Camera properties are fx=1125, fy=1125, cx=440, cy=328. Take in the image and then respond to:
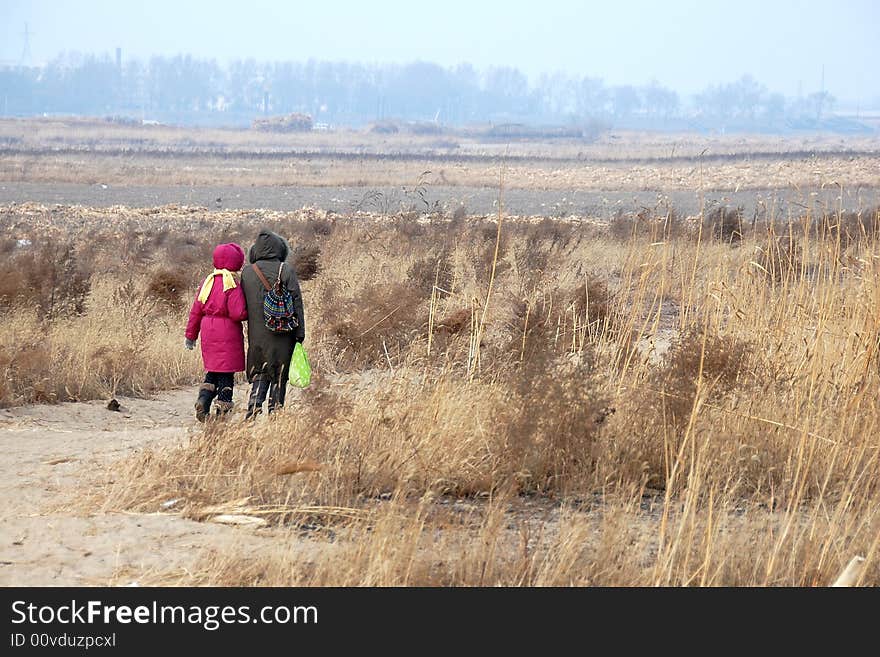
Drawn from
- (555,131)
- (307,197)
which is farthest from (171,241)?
(555,131)

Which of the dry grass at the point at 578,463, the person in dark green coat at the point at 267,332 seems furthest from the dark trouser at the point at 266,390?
the dry grass at the point at 578,463

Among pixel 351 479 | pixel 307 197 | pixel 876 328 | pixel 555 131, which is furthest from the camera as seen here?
pixel 555 131

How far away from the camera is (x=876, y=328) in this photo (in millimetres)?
6121

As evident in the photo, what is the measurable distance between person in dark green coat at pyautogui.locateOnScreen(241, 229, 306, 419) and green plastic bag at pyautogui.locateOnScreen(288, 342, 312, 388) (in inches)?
2.3

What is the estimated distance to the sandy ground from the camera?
4.54 meters

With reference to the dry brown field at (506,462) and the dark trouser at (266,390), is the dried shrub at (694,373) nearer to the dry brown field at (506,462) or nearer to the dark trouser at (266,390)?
the dry brown field at (506,462)

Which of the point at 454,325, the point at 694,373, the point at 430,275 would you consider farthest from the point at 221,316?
the point at 430,275

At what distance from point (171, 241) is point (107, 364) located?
13701 millimetres

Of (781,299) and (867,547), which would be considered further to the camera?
(781,299)

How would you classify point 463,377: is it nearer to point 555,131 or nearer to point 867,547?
point 867,547

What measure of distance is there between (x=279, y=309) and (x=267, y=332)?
8.5 inches

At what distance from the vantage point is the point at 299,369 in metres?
7.45

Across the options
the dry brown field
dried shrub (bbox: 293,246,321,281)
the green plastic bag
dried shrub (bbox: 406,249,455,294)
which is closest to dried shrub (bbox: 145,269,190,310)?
dried shrub (bbox: 293,246,321,281)

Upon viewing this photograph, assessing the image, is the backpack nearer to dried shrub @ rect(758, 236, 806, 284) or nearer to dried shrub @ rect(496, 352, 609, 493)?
dried shrub @ rect(496, 352, 609, 493)
